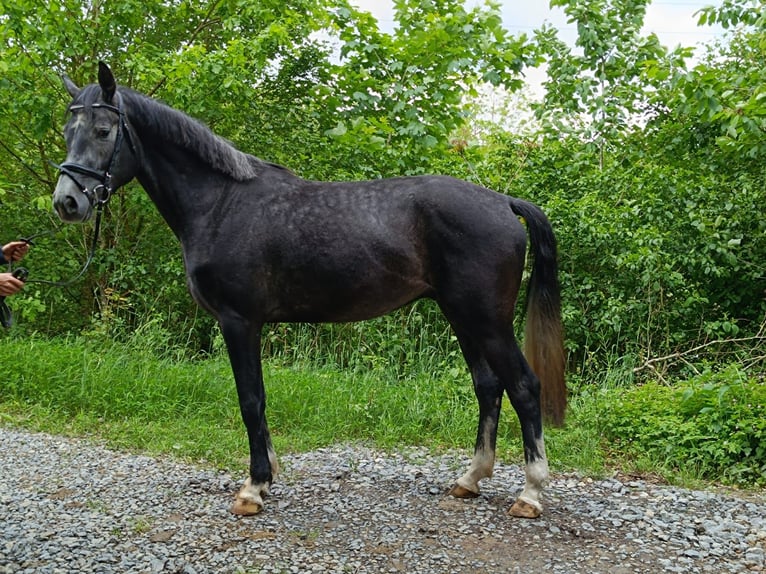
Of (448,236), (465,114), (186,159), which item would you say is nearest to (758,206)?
(465,114)

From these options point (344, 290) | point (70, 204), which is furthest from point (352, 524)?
point (70, 204)

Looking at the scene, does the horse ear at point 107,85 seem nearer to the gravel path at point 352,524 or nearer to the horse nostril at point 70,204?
the horse nostril at point 70,204

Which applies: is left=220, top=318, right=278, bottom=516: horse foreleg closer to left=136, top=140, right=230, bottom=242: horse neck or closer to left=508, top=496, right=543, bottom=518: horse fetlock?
left=136, top=140, right=230, bottom=242: horse neck

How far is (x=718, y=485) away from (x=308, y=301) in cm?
285

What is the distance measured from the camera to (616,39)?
736 centimetres

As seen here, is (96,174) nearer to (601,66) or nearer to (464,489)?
(464,489)

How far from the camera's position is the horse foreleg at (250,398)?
3.45m

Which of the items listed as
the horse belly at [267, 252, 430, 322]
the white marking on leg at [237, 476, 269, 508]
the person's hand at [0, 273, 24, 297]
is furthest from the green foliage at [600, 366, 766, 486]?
the person's hand at [0, 273, 24, 297]

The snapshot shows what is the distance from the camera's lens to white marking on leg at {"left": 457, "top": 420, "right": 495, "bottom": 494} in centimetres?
371

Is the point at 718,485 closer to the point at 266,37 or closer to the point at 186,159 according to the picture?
the point at 186,159

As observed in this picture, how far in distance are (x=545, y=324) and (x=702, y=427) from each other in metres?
1.61

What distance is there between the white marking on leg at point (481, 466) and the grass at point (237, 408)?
71 centimetres

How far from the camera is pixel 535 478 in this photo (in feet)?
11.2

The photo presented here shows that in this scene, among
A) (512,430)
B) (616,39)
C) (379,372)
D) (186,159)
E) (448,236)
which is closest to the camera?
(448,236)
